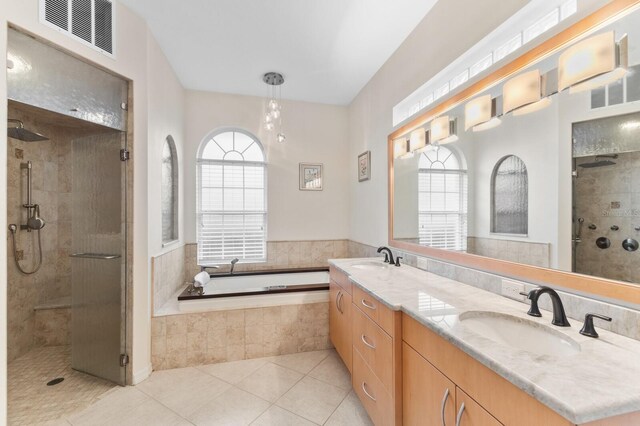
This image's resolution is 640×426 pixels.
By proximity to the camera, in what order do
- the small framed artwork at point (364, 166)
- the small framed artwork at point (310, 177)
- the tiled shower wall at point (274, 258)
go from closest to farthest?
1. the tiled shower wall at point (274, 258)
2. the small framed artwork at point (364, 166)
3. the small framed artwork at point (310, 177)

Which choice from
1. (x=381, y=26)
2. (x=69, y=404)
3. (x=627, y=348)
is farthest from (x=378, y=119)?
(x=69, y=404)

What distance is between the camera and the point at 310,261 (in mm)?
3699

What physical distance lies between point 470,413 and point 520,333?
1.44 feet

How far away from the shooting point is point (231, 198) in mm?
3541

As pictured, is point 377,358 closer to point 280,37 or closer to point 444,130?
point 444,130

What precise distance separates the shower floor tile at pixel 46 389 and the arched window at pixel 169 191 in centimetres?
124

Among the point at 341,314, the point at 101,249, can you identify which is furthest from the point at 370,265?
the point at 101,249

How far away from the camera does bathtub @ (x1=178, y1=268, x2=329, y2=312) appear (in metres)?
2.42

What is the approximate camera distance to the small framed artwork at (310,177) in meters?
3.70

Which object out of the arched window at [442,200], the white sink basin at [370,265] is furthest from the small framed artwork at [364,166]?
the white sink basin at [370,265]

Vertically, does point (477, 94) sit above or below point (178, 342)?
above

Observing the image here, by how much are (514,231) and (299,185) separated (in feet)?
8.77

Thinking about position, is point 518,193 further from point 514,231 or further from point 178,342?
point 178,342

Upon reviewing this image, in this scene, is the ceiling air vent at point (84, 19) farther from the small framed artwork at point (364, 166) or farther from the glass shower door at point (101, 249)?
the small framed artwork at point (364, 166)
